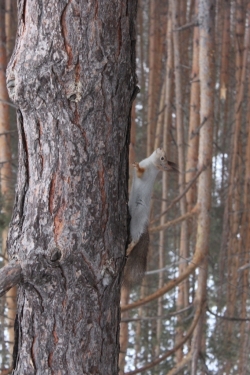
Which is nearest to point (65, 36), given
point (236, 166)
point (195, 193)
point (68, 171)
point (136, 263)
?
point (68, 171)

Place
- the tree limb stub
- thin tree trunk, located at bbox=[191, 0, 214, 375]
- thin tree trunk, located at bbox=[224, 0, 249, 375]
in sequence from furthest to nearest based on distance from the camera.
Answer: thin tree trunk, located at bbox=[224, 0, 249, 375] → thin tree trunk, located at bbox=[191, 0, 214, 375] → the tree limb stub

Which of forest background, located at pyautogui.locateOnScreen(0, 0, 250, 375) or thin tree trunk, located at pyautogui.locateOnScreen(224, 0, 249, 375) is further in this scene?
thin tree trunk, located at pyautogui.locateOnScreen(224, 0, 249, 375)

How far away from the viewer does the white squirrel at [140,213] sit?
47.5 inches

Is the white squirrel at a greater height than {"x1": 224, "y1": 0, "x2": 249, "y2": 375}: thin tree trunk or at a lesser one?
lesser

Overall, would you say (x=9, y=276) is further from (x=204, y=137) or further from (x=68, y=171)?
(x=204, y=137)

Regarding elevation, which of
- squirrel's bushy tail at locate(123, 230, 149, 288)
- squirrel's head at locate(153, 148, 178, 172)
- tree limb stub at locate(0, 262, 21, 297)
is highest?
squirrel's head at locate(153, 148, 178, 172)

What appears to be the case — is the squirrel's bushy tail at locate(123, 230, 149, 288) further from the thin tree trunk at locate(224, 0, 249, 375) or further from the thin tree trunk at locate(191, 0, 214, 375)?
the thin tree trunk at locate(224, 0, 249, 375)

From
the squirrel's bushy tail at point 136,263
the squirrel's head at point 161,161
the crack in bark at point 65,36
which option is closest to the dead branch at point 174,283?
the squirrel's bushy tail at point 136,263

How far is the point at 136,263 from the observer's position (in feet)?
4.12

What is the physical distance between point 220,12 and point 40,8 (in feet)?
13.6

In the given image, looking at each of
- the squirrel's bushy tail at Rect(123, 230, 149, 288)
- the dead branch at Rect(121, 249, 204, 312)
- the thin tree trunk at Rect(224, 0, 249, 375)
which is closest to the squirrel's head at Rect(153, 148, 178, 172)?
the squirrel's bushy tail at Rect(123, 230, 149, 288)

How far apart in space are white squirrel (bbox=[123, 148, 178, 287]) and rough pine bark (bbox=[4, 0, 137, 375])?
0.39ft

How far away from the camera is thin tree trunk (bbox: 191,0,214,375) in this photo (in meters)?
2.05

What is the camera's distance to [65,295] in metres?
1.05
